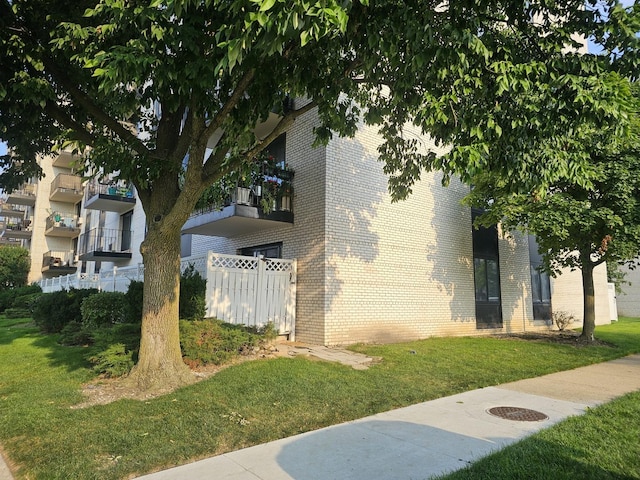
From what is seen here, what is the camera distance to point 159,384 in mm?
6328

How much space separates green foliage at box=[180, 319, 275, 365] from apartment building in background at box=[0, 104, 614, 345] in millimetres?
2448

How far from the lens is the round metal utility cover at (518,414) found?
5.30 meters

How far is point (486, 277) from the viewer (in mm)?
15594

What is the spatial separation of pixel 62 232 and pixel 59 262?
2.22 m

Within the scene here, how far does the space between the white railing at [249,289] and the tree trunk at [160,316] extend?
3.20 meters

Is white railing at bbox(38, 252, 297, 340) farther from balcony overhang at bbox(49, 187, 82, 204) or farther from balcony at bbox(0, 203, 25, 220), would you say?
balcony at bbox(0, 203, 25, 220)

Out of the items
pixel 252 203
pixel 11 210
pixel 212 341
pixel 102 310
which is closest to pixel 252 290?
pixel 252 203

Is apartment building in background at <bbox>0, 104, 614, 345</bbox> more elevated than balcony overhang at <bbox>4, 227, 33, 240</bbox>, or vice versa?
balcony overhang at <bbox>4, 227, 33, 240</bbox>

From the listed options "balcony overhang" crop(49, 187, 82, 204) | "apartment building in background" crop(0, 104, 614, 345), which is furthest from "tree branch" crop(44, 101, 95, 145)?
"balcony overhang" crop(49, 187, 82, 204)

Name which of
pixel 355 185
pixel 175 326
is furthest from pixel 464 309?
pixel 175 326

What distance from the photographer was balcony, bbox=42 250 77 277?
30750mm

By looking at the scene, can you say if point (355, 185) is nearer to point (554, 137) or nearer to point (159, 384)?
point (554, 137)

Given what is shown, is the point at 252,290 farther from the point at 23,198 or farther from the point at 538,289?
the point at 23,198

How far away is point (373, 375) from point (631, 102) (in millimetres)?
5427
